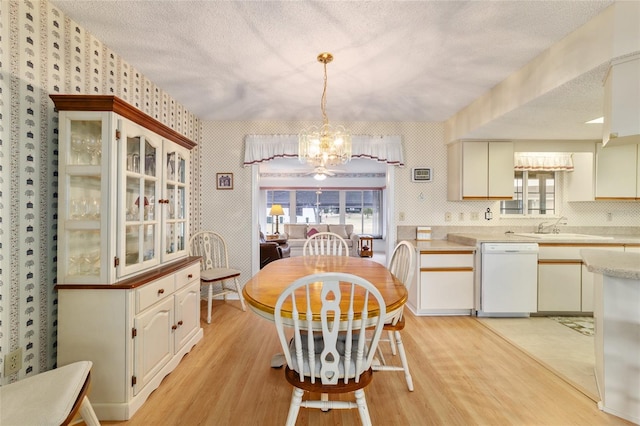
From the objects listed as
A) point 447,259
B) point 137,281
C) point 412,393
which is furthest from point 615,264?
point 137,281

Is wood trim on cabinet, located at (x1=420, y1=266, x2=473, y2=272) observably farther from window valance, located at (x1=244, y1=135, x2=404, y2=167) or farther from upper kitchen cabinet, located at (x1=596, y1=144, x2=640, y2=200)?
upper kitchen cabinet, located at (x1=596, y1=144, x2=640, y2=200)

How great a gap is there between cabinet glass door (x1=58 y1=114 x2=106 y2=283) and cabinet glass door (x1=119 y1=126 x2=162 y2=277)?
0.44 feet

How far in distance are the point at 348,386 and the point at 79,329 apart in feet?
4.96

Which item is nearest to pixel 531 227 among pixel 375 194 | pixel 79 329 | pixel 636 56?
pixel 636 56

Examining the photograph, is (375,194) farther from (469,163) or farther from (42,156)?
(42,156)

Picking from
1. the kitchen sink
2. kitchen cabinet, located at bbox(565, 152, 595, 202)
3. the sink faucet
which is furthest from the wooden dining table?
kitchen cabinet, located at bbox(565, 152, 595, 202)

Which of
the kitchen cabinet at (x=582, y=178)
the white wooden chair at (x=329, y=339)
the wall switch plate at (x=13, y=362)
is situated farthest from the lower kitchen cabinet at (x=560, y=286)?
the wall switch plate at (x=13, y=362)

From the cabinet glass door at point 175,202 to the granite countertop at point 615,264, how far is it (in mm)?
2760

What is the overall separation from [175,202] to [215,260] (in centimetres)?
147

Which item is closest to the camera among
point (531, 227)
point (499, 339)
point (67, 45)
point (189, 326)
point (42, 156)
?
point (42, 156)

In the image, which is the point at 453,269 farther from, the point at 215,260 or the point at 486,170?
the point at 215,260

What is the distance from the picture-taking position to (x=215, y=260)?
3.63 m

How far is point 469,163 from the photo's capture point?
3463 millimetres

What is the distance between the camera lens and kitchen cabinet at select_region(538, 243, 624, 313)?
3039 millimetres
